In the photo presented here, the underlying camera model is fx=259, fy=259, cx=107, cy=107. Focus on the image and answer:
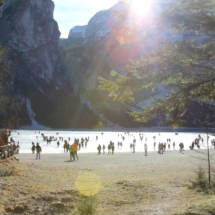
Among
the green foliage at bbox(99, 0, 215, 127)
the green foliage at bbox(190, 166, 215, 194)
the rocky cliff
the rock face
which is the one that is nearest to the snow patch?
the rock face

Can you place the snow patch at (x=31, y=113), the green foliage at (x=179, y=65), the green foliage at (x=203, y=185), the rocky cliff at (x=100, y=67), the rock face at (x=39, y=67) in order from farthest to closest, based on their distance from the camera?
the rocky cliff at (x=100, y=67) < the snow patch at (x=31, y=113) < the rock face at (x=39, y=67) < the green foliage at (x=203, y=185) < the green foliage at (x=179, y=65)

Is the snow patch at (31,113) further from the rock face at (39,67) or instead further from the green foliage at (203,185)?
the green foliage at (203,185)

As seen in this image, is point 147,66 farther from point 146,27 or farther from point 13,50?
point 13,50

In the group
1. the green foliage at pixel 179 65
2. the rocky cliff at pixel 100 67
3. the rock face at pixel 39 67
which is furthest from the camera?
the rocky cliff at pixel 100 67

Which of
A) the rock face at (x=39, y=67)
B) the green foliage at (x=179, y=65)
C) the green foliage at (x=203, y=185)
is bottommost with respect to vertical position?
the green foliage at (x=203, y=185)

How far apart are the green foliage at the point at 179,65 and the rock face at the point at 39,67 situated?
10815 centimetres

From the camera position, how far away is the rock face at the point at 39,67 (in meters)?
109

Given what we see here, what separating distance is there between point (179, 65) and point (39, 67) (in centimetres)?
11716

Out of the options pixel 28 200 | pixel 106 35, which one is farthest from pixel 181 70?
pixel 106 35

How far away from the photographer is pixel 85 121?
126250mm

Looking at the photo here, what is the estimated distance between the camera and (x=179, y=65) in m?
6.78

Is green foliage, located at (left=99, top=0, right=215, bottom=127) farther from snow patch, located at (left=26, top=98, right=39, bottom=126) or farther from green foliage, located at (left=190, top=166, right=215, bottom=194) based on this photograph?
snow patch, located at (left=26, top=98, right=39, bottom=126)

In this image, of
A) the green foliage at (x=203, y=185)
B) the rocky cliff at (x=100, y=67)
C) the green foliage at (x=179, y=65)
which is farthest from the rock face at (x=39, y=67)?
the green foliage at (x=179, y=65)

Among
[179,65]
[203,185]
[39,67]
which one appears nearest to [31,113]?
[39,67]
